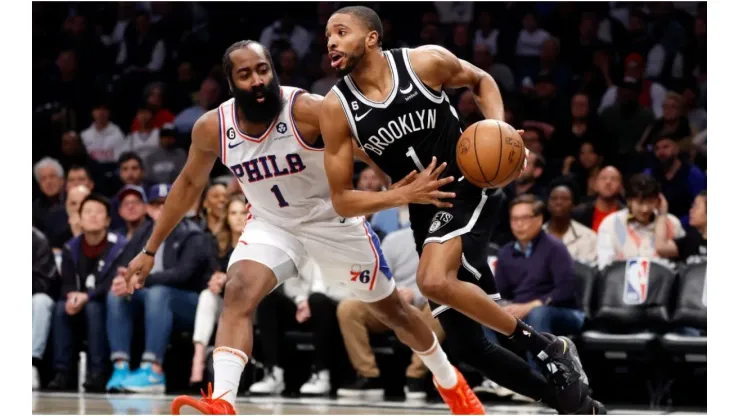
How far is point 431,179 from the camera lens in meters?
5.25

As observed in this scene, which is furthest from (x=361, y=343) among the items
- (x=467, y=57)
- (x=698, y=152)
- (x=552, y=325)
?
(x=467, y=57)

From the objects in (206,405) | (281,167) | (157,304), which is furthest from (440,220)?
(157,304)

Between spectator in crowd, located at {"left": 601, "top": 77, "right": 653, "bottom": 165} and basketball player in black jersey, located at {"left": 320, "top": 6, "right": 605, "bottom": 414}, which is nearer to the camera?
basketball player in black jersey, located at {"left": 320, "top": 6, "right": 605, "bottom": 414}

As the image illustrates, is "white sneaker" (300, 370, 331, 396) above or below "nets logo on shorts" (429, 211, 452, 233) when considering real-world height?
below

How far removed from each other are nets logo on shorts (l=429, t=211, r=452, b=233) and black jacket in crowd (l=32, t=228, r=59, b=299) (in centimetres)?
510

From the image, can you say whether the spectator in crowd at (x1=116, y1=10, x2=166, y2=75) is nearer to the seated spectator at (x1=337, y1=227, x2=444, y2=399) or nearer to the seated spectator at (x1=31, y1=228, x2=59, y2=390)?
the seated spectator at (x1=31, y1=228, x2=59, y2=390)

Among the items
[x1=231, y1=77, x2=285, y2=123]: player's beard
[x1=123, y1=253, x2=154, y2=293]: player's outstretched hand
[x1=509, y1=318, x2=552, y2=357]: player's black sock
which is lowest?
[x1=509, y1=318, x2=552, y2=357]: player's black sock

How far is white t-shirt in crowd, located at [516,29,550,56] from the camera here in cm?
1219

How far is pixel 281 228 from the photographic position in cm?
599

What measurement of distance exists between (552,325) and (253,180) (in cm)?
310

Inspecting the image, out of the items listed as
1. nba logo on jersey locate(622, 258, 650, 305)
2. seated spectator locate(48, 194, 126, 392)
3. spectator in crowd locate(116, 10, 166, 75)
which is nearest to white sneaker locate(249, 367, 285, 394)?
seated spectator locate(48, 194, 126, 392)

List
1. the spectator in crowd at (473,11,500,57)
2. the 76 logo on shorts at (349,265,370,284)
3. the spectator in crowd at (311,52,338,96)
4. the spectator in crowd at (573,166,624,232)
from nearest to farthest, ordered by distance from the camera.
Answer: the 76 logo on shorts at (349,265,370,284) < the spectator in crowd at (573,166,624,232) < the spectator in crowd at (311,52,338,96) < the spectator in crowd at (473,11,500,57)

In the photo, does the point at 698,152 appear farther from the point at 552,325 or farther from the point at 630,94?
the point at 552,325

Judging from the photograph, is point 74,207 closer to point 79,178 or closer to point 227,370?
point 79,178
